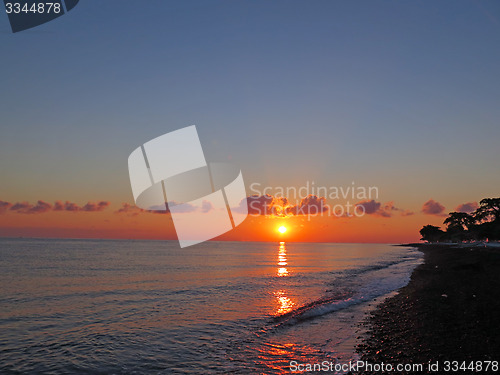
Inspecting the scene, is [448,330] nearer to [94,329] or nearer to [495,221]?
[94,329]

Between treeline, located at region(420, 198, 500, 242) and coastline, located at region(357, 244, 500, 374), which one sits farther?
treeline, located at region(420, 198, 500, 242)

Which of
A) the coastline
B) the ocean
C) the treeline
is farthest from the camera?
the treeline

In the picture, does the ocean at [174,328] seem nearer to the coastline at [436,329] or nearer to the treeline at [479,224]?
the coastline at [436,329]

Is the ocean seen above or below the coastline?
below

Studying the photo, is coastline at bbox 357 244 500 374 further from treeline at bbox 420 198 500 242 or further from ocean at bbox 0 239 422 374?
treeline at bbox 420 198 500 242

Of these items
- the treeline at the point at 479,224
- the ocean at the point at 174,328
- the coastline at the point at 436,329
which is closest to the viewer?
the coastline at the point at 436,329

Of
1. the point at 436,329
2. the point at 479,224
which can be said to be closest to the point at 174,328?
the point at 436,329

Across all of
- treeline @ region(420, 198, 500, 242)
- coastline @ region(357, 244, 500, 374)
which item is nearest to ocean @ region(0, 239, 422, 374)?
coastline @ region(357, 244, 500, 374)

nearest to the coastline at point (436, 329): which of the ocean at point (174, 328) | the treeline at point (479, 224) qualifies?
the ocean at point (174, 328)

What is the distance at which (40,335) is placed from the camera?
56.0 feet

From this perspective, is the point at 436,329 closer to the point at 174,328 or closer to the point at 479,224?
the point at 174,328

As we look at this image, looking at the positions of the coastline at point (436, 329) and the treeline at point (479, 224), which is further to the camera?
the treeline at point (479, 224)

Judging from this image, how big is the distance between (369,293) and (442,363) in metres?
21.0

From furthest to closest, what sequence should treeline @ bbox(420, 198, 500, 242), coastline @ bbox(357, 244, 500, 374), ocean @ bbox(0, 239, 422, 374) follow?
1. treeline @ bbox(420, 198, 500, 242)
2. ocean @ bbox(0, 239, 422, 374)
3. coastline @ bbox(357, 244, 500, 374)
